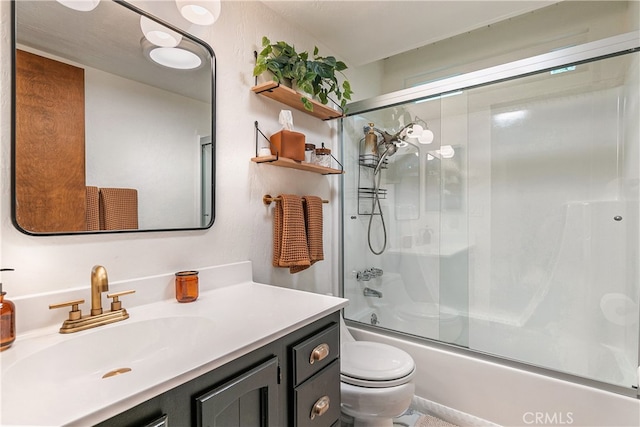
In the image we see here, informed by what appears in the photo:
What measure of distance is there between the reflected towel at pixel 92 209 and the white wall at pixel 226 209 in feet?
0.12

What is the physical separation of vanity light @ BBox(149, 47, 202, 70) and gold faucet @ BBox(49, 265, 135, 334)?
785 millimetres

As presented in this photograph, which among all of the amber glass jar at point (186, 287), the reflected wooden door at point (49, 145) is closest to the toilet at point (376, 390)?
the amber glass jar at point (186, 287)

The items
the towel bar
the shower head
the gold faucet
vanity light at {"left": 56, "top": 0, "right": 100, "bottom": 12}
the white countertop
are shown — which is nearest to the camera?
the white countertop

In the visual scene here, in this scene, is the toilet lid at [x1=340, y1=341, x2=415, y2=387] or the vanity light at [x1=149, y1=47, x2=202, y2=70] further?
the toilet lid at [x1=340, y1=341, x2=415, y2=387]

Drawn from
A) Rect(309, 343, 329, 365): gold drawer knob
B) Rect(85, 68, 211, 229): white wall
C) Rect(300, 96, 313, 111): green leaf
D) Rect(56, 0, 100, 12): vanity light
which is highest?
Rect(56, 0, 100, 12): vanity light

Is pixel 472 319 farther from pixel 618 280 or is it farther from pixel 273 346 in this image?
pixel 273 346

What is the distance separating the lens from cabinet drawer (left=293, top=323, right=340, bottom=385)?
0.88 m

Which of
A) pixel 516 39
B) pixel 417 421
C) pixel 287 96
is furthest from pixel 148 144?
pixel 516 39

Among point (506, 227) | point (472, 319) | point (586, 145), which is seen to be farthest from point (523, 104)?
point (472, 319)

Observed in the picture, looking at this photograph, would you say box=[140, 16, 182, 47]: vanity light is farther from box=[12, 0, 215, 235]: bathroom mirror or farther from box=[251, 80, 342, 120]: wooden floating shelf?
box=[251, 80, 342, 120]: wooden floating shelf

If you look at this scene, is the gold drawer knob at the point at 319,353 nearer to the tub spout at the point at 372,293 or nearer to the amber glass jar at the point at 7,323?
the amber glass jar at the point at 7,323

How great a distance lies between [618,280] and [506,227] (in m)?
0.62

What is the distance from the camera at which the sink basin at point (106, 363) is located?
0.54 meters

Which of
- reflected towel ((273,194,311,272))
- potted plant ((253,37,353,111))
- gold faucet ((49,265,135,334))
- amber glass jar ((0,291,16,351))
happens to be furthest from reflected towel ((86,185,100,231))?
potted plant ((253,37,353,111))
